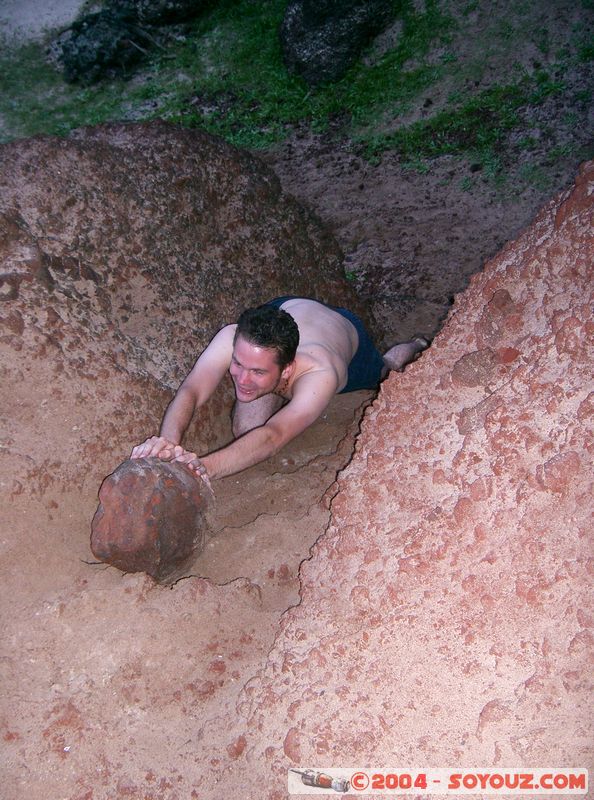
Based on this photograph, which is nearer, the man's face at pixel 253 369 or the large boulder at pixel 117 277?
the large boulder at pixel 117 277

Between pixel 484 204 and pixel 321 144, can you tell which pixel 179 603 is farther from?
pixel 321 144

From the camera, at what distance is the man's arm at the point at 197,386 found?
8.58ft

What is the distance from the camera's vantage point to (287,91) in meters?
6.83

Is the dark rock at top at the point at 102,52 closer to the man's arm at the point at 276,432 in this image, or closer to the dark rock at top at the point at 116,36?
the dark rock at top at the point at 116,36

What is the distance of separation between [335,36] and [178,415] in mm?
5870

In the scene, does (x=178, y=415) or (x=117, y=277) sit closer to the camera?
(x=178, y=415)

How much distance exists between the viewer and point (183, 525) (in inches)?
84.0

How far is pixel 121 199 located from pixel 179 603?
2.19m

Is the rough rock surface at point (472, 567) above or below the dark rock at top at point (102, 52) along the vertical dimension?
below

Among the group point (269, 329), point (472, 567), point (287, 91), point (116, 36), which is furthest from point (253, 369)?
point (116, 36)

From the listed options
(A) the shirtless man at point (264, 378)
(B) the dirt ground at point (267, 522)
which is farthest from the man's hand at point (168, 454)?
(B) the dirt ground at point (267, 522)

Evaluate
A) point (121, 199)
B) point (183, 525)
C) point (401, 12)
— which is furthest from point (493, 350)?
point (401, 12)

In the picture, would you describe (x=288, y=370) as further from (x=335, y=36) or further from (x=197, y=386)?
(x=335, y=36)

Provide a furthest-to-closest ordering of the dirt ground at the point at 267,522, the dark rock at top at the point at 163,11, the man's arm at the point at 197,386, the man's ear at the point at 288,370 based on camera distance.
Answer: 1. the dark rock at top at the point at 163,11
2. the man's ear at the point at 288,370
3. the man's arm at the point at 197,386
4. the dirt ground at the point at 267,522
